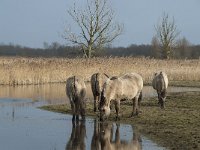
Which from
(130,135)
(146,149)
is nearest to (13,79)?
(130,135)

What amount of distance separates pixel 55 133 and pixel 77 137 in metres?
0.83

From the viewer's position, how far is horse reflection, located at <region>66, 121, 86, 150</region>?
11.6 meters

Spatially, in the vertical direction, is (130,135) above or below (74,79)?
below

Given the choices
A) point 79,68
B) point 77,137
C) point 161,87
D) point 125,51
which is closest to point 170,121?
point 77,137

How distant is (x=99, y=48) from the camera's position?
48.1 metres

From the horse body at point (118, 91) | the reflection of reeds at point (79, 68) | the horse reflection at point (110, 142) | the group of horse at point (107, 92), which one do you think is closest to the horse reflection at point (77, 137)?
the horse reflection at point (110, 142)

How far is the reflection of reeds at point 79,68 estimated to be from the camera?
32.7 metres

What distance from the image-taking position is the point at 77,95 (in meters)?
16.0

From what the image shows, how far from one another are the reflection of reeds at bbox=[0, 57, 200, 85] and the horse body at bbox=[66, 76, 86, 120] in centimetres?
1671

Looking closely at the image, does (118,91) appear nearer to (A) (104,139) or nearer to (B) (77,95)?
(B) (77,95)

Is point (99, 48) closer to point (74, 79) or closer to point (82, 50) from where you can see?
point (82, 50)

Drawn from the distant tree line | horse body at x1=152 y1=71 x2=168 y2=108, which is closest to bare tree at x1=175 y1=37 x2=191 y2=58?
the distant tree line

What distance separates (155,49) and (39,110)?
63.7 meters

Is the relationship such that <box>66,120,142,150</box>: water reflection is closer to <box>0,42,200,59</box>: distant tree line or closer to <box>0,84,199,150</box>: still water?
<box>0,84,199,150</box>: still water
